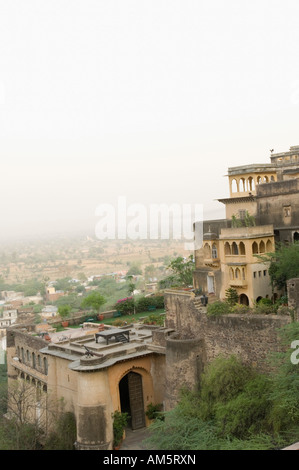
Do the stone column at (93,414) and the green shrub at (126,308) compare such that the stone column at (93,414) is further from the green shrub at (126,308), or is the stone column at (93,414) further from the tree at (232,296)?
the green shrub at (126,308)

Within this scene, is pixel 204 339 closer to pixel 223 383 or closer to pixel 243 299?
pixel 223 383

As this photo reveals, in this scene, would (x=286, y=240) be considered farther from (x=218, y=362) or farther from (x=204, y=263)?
(x=218, y=362)

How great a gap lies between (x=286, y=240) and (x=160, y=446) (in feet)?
34.6

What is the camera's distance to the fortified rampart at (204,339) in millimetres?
18266

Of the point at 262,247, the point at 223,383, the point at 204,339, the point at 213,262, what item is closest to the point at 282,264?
the point at 262,247

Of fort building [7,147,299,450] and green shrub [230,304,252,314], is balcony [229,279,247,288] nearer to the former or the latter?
fort building [7,147,299,450]

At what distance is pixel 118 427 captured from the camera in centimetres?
2062

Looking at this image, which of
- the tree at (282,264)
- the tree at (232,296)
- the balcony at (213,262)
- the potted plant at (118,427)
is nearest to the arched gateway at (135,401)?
the potted plant at (118,427)

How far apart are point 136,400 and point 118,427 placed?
203 cm

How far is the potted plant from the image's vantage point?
67.5 ft

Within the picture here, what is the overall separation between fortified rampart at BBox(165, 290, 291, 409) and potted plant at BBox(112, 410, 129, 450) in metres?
1.95

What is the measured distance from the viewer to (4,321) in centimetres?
6512

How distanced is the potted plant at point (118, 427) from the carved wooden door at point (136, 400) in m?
1.39
